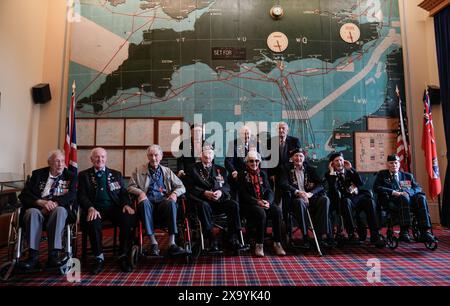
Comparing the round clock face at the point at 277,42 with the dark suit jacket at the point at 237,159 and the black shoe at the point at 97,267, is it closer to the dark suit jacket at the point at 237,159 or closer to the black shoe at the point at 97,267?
→ the dark suit jacket at the point at 237,159

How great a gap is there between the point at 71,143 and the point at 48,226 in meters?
1.93

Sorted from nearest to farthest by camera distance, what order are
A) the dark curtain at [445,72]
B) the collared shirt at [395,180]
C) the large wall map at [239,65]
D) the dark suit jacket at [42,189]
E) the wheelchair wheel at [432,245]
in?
the dark suit jacket at [42,189] < the wheelchair wheel at [432,245] < the collared shirt at [395,180] < the dark curtain at [445,72] < the large wall map at [239,65]

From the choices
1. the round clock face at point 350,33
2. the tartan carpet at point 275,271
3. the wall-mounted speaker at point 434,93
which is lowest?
the tartan carpet at point 275,271

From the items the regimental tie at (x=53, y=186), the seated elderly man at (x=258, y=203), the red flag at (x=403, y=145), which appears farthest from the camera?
the red flag at (x=403, y=145)

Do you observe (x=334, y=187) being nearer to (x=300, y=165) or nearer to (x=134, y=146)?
(x=300, y=165)

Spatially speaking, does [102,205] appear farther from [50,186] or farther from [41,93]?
[41,93]

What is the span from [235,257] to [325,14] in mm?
3917

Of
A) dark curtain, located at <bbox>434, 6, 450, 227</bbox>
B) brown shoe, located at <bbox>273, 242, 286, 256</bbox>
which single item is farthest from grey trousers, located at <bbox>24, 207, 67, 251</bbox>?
dark curtain, located at <bbox>434, 6, 450, 227</bbox>

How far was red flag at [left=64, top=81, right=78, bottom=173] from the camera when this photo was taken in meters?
4.05

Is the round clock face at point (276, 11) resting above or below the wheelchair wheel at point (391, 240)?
above

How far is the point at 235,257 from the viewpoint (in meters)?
2.88

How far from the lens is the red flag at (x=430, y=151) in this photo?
4.12 meters

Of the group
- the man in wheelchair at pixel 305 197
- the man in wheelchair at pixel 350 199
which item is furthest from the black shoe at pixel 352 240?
the man in wheelchair at pixel 305 197

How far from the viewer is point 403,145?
4.33 metres
